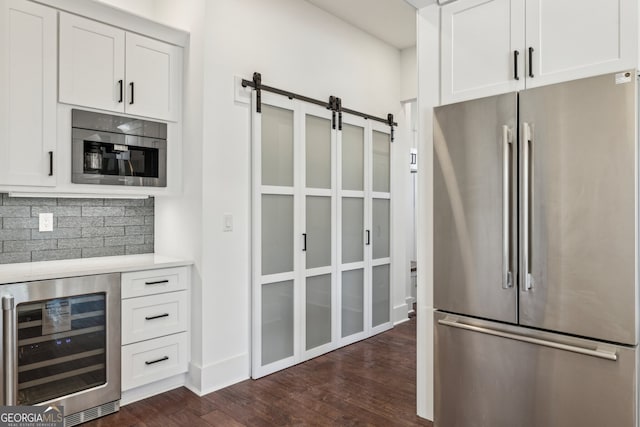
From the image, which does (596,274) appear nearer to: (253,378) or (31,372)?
(253,378)

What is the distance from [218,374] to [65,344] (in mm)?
1028

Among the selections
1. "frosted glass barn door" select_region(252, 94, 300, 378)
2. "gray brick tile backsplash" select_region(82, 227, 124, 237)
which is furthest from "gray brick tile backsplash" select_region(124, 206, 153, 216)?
"frosted glass barn door" select_region(252, 94, 300, 378)

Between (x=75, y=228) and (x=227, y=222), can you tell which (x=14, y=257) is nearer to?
(x=75, y=228)

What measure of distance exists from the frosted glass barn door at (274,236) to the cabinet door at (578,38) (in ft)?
6.24

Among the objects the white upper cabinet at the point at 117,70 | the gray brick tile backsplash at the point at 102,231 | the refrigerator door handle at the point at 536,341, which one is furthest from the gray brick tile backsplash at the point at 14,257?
the refrigerator door handle at the point at 536,341

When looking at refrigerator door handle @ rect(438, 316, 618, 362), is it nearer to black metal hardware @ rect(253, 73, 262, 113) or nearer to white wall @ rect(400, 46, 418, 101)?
black metal hardware @ rect(253, 73, 262, 113)

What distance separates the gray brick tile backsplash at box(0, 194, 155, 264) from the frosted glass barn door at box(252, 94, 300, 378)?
95 cm

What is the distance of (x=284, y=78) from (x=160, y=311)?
2064 mm

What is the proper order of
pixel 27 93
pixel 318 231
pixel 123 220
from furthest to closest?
pixel 318 231
pixel 123 220
pixel 27 93

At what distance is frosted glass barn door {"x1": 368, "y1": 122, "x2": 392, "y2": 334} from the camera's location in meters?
4.38

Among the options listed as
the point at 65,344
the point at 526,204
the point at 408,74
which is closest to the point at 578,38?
the point at 526,204

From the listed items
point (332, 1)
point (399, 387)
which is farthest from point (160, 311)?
point (332, 1)

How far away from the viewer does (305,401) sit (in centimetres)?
285

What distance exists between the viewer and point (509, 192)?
207 cm
